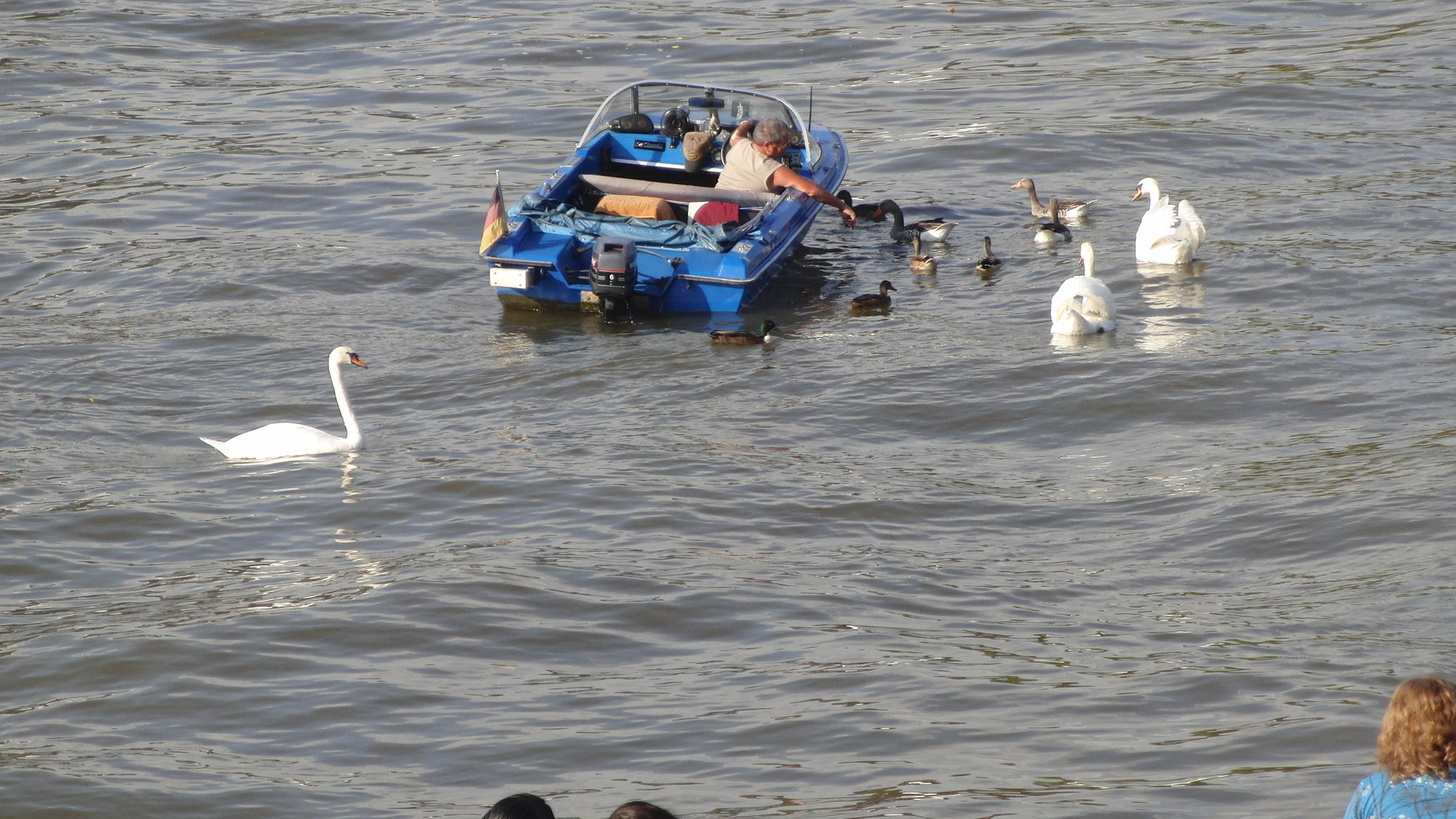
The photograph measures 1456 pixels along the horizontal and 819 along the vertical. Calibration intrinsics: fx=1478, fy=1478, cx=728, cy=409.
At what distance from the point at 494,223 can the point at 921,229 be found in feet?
12.8

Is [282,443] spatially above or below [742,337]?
below

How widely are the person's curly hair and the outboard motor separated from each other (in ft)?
25.7

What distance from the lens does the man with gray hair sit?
12102 mm

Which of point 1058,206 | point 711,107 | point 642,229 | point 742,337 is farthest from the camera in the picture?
point 711,107

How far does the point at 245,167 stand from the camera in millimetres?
15906

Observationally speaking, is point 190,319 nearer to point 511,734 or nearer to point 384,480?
point 384,480

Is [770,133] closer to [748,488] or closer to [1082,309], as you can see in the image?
[1082,309]

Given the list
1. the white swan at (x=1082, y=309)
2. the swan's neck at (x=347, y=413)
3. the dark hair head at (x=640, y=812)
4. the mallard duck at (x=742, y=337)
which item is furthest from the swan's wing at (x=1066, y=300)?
the dark hair head at (x=640, y=812)

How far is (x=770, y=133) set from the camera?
40.0 ft

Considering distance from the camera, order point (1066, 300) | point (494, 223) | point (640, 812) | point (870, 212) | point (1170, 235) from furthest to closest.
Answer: point (870, 212) → point (1170, 235) → point (494, 223) → point (1066, 300) → point (640, 812)

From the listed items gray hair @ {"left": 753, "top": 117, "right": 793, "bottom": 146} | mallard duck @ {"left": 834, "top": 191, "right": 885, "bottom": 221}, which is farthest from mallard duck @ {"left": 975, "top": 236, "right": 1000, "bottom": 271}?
gray hair @ {"left": 753, "top": 117, "right": 793, "bottom": 146}

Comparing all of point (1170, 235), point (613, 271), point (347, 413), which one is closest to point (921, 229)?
point (1170, 235)

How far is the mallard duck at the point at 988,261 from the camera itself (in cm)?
1216

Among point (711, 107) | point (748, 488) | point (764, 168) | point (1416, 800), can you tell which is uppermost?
point (711, 107)
